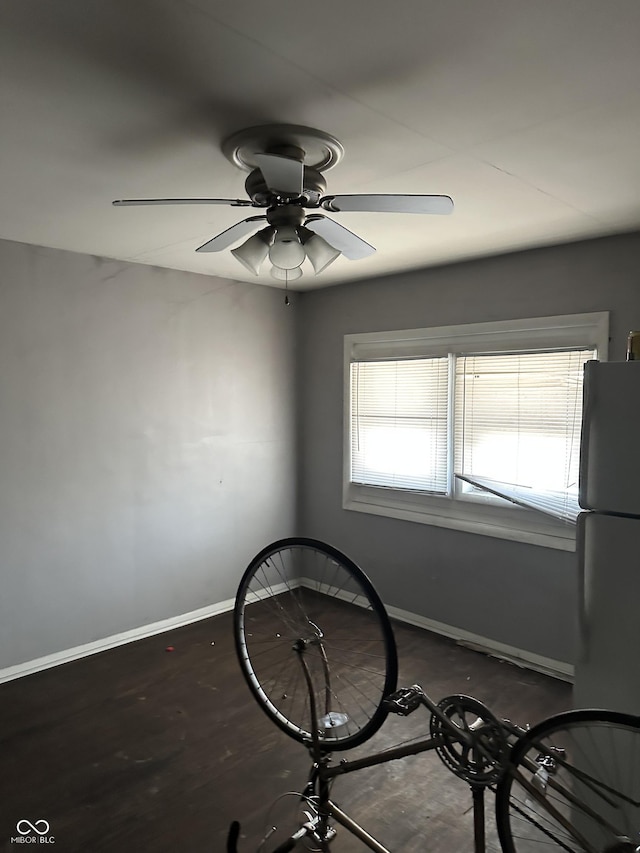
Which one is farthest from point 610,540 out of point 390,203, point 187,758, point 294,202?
point 187,758

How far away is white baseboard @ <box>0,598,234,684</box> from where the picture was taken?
3.31 metres

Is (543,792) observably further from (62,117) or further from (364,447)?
(364,447)

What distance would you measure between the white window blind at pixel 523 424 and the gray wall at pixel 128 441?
5.05 ft

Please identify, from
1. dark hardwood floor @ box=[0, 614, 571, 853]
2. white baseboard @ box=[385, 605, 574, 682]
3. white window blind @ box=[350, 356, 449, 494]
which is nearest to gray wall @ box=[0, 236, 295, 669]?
dark hardwood floor @ box=[0, 614, 571, 853]

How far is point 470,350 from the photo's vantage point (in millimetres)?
3727

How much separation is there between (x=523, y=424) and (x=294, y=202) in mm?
2075

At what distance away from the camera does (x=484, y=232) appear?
3008 mm

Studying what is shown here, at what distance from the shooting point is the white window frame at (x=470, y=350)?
3.28 metres

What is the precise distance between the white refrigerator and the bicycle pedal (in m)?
0.59

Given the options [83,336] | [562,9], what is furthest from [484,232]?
[83,336]

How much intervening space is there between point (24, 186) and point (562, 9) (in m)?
1.99

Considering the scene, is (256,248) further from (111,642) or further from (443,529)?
(111,642)

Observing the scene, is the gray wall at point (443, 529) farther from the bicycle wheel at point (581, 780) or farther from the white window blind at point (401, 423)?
the bicycle wheel at point (581, 780)

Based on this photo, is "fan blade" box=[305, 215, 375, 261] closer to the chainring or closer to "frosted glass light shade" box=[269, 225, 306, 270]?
"frosted glass light shade" box=[269, 225, 306, 270]
